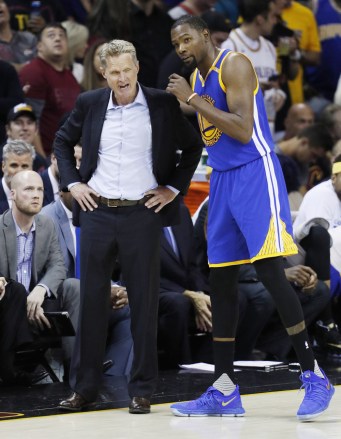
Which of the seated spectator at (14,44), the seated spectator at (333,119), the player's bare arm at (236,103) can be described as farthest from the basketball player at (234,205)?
the seated spectator at (333,119)

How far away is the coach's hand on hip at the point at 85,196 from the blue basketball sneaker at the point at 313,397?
1.39 meters

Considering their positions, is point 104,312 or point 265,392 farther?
point 265,392

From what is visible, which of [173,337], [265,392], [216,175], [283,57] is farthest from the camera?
[283,57]

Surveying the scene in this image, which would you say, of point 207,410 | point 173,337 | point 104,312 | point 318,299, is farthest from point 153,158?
point 318,299

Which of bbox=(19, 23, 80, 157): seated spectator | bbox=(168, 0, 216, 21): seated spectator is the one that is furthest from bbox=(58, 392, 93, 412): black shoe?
bbox=(168, 0, 216, 21): seated spectator

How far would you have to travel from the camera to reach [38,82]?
989 cm

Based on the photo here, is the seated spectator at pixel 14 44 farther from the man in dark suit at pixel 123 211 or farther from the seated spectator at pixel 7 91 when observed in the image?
the man in dark suit at pixel 123 211

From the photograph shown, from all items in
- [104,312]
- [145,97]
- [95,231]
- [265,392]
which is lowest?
[265,392]

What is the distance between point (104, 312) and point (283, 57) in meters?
6.29

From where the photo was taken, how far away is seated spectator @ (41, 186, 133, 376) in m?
7.31

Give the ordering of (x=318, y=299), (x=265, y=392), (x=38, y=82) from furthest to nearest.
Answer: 1. (x=38, y=82)
2. (x=318, y=299)
3. (x=265, y=392)

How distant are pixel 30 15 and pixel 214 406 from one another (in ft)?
20.0

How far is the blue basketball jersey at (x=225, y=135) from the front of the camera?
5.76 metres

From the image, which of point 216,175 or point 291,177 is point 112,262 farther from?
point 291,177
